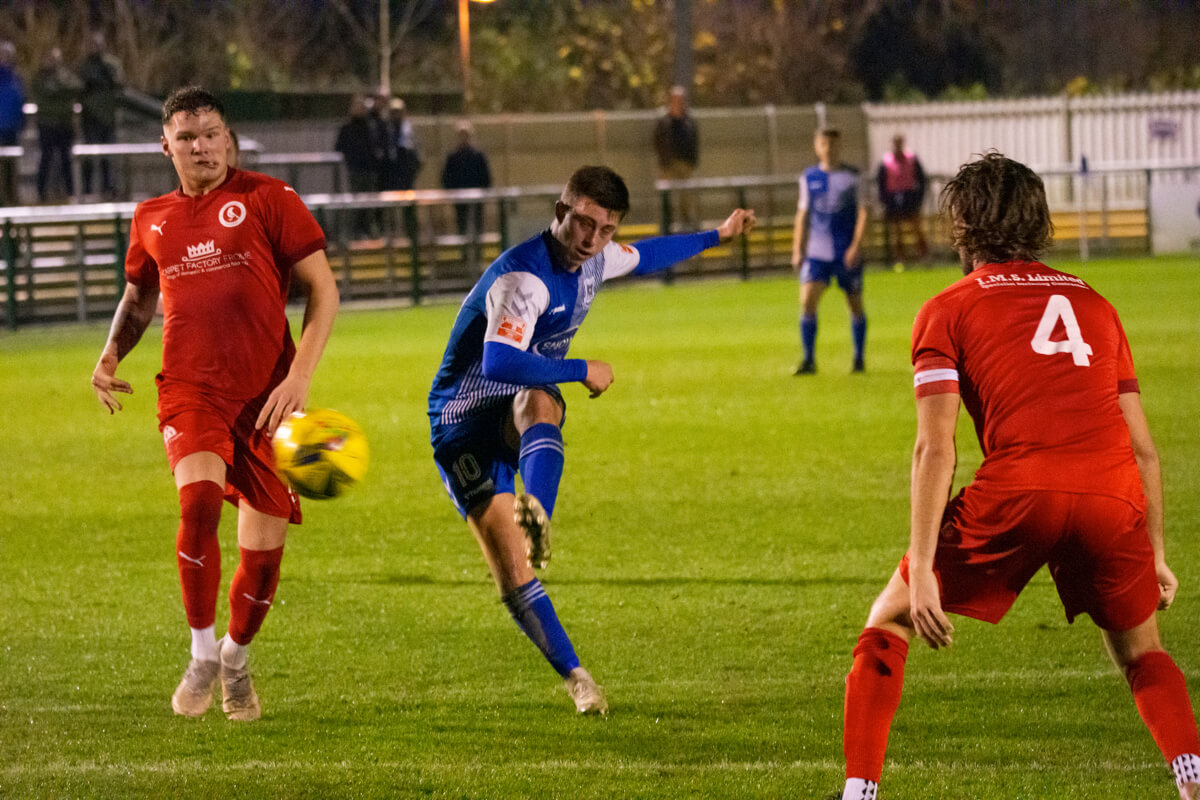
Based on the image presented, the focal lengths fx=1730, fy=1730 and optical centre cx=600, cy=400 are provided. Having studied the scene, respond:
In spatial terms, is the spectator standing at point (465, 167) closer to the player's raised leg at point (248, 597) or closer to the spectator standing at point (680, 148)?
the spectator standing at point (680, 148)

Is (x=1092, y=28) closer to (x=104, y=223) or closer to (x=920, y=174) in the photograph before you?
(x=920, y=174)

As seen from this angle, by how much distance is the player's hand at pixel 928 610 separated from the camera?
4.08 metres

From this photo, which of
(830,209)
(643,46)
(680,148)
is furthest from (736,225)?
(643,46)

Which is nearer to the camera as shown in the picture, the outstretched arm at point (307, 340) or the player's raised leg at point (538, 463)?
the player's raised leg at point (538, 463)

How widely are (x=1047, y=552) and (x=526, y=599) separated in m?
2.19

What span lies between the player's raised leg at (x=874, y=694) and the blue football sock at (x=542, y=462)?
1.45m

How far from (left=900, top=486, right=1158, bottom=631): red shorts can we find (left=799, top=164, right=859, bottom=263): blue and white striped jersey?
11502 millimetres

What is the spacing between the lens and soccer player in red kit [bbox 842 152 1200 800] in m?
4.13


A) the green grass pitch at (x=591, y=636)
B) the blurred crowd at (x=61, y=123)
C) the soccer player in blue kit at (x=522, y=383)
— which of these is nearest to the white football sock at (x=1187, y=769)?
the green grass pitch at (x=591, y=636)

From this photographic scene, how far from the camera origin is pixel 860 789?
4.21m

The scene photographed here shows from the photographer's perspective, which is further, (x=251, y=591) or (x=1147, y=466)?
(x=251, y=591)

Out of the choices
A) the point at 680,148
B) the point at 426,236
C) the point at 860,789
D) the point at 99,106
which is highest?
the point at 99,106

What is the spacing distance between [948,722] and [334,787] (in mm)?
2037

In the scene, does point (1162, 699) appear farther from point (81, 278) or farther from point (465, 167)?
point (465, 167)
